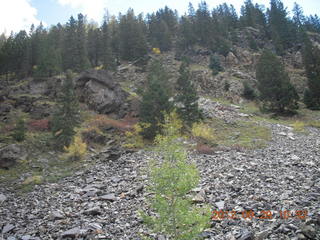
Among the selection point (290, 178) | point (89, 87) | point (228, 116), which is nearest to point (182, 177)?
point (290, 178)

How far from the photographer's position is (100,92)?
37.4 m

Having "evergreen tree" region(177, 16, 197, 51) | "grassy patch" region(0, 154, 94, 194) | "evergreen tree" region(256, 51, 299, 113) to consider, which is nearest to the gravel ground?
"grassy patch" region(0, 154, 94, 194)

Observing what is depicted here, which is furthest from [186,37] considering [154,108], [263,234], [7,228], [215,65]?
[263,234]

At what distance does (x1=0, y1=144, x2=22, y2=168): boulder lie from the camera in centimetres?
1788

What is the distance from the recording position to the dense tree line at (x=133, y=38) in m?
55.5

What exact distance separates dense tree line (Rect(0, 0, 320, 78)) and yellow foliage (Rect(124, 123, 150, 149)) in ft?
99.6

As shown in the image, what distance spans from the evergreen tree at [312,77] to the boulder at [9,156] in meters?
45.8

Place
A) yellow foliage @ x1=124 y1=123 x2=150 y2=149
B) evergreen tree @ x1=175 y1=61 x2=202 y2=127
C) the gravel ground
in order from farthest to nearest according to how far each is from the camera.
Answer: evergreen tree @ x1=175 y1=61 x2=202 y2=127, yellow foliage @ x1=124 y1=123 x2=150 y2=149, the gravel ground

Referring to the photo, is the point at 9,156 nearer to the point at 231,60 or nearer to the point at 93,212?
the point at 93,212

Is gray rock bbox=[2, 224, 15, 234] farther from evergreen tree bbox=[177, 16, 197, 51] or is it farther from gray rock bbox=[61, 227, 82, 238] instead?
evergreen tree bbox=[177, 16, 197, 51]

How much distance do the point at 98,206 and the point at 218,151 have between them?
41.7 feet

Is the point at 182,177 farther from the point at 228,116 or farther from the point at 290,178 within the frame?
the point at 228,116

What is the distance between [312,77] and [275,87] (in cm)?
1078

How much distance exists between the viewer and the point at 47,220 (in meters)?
10.6
